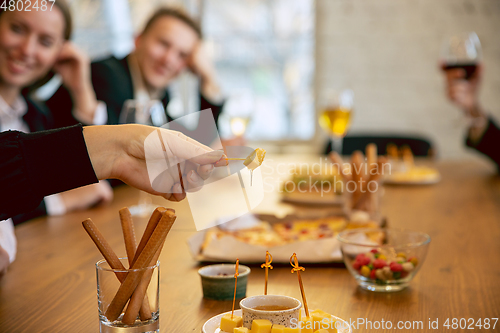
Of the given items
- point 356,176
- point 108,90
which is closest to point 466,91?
point 356,176

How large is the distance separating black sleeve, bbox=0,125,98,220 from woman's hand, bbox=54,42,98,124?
1257mm

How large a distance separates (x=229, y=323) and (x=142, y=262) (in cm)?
13

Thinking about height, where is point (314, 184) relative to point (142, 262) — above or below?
below

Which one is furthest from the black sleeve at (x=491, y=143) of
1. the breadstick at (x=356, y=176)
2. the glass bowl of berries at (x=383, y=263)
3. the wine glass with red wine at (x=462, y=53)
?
the glass bowl of berries at (x=383, y=263)

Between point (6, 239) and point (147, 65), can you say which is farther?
point (147, 65)

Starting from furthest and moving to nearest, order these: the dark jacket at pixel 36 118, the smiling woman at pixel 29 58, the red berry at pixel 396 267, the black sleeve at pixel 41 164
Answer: the dark jacket at pixel 36 118 < the smiling woman at pixel 29 58 < the red berry at pixel 396 267 < the black sleeve at pixel 41 164

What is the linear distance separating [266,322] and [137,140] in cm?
29

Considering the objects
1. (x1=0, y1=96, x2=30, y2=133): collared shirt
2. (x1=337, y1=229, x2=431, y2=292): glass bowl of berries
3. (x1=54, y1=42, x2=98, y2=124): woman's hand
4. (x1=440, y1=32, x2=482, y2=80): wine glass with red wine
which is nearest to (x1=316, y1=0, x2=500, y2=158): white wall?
(x1=440, y1=32, x2=482, y2=80): wine glass with red wine

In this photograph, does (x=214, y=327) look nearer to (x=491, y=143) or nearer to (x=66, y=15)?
(x=66, y=15)

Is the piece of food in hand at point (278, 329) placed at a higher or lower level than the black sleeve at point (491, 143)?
higher

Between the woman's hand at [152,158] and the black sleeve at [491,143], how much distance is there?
2040mm

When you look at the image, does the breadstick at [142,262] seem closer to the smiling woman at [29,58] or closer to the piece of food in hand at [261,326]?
the piece of food in hand at [261,326]

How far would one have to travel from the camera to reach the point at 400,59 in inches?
167

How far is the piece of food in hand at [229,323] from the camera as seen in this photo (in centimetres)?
56
